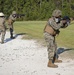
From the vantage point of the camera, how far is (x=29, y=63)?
33.6 feet

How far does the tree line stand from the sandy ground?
47.3 metres

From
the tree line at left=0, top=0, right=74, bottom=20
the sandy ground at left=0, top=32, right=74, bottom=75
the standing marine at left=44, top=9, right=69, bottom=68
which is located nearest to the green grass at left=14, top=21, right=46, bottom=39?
the sandy ground at left=0, top=32, right=74, bottom=75

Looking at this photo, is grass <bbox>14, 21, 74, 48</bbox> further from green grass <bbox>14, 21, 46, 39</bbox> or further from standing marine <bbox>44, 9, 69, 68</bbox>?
standing marine <bbox>44, 9, 69, 68</bbox>

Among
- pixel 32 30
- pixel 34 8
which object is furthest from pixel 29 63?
pixel 34 8

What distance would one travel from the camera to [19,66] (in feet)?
32.1

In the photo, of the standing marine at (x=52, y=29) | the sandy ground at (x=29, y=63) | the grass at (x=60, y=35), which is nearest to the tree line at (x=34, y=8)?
the grass at (x=60, y=35)

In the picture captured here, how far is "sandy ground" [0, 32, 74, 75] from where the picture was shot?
8.94 meters

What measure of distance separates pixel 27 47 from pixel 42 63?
4011 mm

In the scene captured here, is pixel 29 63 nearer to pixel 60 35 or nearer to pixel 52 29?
pixel 52 29

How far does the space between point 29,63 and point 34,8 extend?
2142 inches

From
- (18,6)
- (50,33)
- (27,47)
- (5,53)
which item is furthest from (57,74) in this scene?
(18,6)

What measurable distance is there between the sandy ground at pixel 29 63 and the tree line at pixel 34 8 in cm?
4727

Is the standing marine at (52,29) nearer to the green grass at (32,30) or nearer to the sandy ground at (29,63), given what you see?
the sandy ground at (29,63)

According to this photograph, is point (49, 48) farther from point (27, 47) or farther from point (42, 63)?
point (27, 47)
